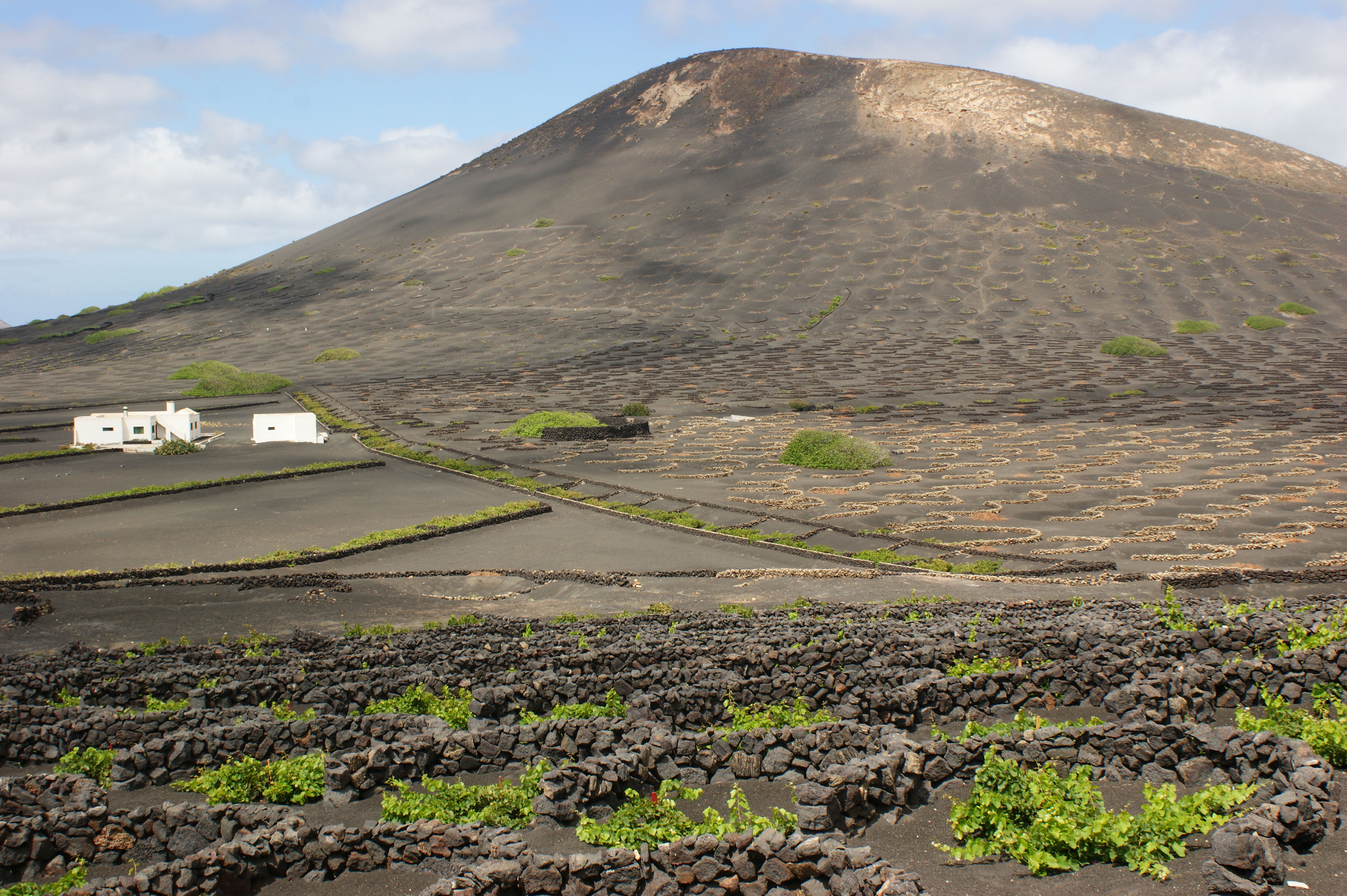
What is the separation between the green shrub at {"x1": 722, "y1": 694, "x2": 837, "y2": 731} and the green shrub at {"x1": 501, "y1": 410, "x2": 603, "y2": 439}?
34.0 m

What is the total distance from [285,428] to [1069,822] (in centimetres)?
4369

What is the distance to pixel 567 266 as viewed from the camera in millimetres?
124938

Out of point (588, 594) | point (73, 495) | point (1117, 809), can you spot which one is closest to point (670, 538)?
point (588, 594)

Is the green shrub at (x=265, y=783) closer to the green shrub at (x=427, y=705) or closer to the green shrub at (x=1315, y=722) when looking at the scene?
the green shrub at (x=427, y=705)

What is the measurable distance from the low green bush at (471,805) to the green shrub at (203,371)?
6806 centimetres

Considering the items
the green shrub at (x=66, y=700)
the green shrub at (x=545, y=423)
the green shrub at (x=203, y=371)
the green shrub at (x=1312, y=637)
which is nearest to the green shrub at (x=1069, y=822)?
the green shrub at (x=1312, y=637)

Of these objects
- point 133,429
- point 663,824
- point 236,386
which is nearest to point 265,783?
point 663,824

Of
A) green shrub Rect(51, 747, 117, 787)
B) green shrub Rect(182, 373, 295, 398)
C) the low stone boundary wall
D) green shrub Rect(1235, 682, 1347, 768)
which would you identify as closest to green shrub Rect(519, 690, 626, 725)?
green shrub Rect(51, 747, 117, 787)

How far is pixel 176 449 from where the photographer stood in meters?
42.0

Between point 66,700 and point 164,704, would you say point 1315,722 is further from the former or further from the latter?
point 66,700

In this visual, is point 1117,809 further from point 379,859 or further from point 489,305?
point 489,305

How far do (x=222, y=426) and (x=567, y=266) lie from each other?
77.9 m

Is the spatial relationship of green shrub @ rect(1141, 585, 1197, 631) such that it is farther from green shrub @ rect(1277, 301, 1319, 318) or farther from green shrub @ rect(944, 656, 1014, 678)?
green shrub @ rect(1277, 301, 1319, 318)

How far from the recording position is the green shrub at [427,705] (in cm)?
1407
